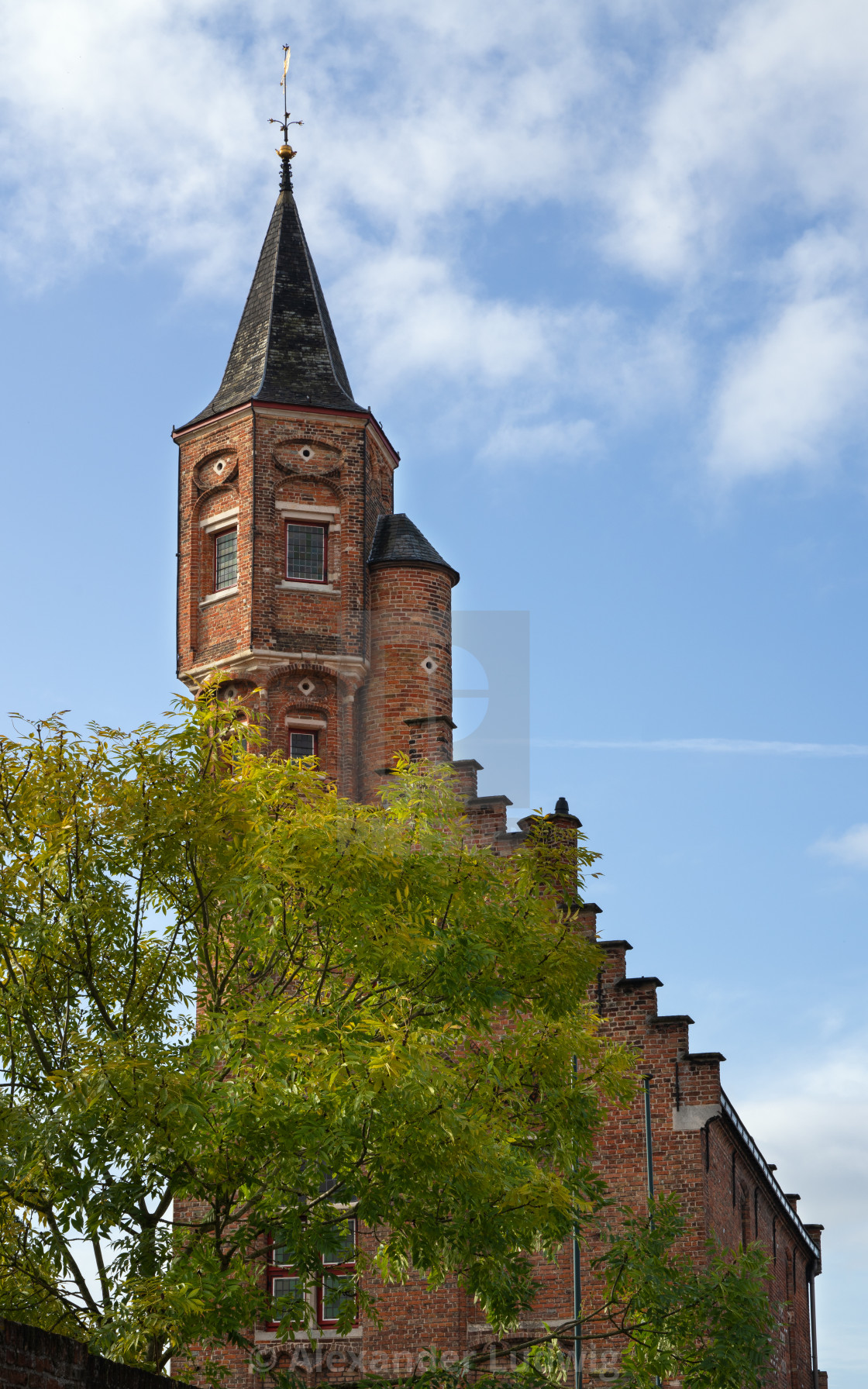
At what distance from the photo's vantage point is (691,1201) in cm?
2489

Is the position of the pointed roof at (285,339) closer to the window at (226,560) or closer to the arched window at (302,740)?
the window at (226,560)

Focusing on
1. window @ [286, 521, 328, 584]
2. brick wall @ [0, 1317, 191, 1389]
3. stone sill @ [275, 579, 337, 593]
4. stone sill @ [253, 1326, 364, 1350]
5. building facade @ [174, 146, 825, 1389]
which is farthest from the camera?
window @ [286, 521, 328, 584]

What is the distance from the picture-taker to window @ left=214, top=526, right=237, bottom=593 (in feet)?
103

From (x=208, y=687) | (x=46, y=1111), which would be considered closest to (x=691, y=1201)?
(x=208, y=687)

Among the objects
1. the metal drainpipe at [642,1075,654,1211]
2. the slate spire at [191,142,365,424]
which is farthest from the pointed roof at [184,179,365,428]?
the metal drainpipe at [642,1075,654,1211]

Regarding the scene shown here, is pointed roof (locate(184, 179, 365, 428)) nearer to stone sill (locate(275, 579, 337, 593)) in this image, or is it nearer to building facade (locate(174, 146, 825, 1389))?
building facade (locate(174, 146, 825, 1389))

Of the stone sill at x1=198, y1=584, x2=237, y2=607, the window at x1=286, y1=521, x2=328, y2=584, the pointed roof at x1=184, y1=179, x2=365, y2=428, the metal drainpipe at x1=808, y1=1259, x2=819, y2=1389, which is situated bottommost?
the metal drainpipe at x1=808, y1=1259, x2=819, y2=1389

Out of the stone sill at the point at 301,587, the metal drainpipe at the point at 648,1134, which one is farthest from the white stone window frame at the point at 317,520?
the metal drainpipe at the point at 648,1134

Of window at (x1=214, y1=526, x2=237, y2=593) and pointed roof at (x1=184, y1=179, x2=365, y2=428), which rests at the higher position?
pointed roof at (x1=184, y1=179, x2=365, y2=428)

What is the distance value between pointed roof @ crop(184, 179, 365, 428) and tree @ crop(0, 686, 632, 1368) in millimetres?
16059

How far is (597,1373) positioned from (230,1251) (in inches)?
459

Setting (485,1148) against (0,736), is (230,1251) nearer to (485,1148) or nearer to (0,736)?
(485,1148)

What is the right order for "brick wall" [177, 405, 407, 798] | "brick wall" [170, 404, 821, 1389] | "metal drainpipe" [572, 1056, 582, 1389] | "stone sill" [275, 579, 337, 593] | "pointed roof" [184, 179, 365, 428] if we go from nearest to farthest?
"metal drainpipe" [572, 1056, 582, 1389] < "brick wall" [170, 404, 821, 1389] < "brick wall" [177, 405, 407, 798] < "stone sill" [275, 579, 337, 593] < "pointed roof" [184, 179, 365, 428]

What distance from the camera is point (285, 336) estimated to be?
33781 millimetres
